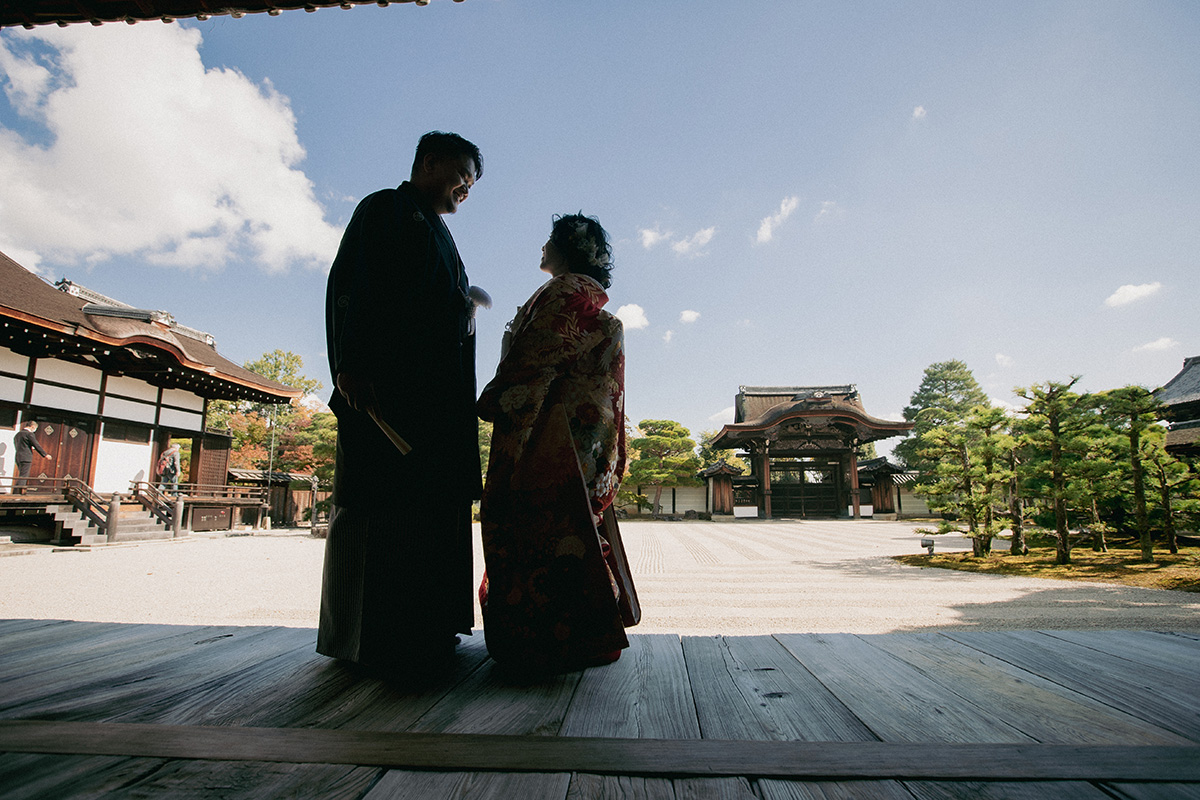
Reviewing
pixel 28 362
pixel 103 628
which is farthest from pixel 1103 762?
pixel 28 362

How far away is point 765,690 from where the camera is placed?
47.9 inches

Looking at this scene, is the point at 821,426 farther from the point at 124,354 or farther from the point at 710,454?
the point at 124,354

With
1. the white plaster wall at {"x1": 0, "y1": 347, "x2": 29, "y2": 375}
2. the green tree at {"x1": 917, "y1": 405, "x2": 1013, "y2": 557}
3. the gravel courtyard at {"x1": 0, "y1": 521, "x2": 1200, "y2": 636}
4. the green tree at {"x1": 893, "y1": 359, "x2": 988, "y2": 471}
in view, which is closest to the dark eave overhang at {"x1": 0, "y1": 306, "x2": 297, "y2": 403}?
the white plaster wall at {"x1": 0, "y1": 347, "x2": 29, "y2": 375}

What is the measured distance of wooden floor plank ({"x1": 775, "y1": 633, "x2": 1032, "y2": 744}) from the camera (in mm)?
992

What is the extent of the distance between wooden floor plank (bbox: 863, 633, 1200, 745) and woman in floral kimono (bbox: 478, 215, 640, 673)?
77cm

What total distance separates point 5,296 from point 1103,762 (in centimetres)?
1260

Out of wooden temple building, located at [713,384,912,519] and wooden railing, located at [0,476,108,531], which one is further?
wooden temple building, located at [713,384,912,519]

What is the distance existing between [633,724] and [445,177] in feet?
4.90

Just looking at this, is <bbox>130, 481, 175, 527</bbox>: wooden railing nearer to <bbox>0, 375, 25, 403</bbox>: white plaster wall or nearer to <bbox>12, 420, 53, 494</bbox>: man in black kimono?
<bbox>12, 420, 53, 494</bbox>: man in black kimono

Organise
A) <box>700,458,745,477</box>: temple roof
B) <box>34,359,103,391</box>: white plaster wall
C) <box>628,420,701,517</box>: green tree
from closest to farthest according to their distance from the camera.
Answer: <box>34,359,103,391</box>: white plaster wall, <box>628,420,701,517</box>: green tree, <box>700,458,745,477</box>: temple roof

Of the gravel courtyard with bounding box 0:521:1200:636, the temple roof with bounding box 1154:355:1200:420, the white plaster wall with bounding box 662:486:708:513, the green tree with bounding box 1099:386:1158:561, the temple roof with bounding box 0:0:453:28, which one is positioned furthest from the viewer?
the white plaster wall with bounding box 662:486:708:513

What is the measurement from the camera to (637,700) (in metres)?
1.17

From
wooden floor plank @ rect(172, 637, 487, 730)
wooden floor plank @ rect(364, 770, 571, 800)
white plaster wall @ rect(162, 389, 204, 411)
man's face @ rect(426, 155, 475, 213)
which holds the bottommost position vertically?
wooden floor plank @ rect(172, 637, 487, 730)

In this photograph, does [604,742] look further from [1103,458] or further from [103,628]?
[1103,458]
